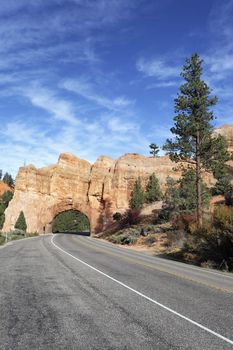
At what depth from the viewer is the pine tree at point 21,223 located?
73.1 m

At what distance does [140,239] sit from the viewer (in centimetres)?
4134

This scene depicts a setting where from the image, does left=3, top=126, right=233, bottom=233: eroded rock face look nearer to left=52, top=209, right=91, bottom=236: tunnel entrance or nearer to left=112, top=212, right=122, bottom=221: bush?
left=112, top=212, right=122, bottom=221: bush

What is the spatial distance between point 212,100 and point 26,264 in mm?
22691

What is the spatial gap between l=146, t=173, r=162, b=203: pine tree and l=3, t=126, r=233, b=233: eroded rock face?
3349 millimetres

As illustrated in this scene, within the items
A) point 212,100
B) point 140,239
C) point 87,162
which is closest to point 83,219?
point 87,162

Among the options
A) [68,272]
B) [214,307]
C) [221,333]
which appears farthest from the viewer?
[68,272]

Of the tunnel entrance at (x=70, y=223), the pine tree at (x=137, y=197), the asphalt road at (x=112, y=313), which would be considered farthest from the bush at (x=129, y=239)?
the tunnel entrance at (x=70, y=223)

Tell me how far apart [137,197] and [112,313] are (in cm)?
6662

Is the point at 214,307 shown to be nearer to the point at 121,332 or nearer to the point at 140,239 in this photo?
the point at 121,332

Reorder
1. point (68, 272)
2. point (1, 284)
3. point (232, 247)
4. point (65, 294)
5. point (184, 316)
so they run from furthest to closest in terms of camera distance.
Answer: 1. point (232, 247)
2. point (68, 272)
3. point (1, 284)
4. point (65, 294)
5. point (184, 316)

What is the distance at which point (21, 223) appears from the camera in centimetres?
7362

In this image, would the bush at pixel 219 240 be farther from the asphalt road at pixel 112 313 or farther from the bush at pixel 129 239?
the bush at pixel 129 239

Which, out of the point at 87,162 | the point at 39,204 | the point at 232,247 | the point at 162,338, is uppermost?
the point at 87,162

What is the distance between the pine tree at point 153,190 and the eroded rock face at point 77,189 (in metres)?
3.35
